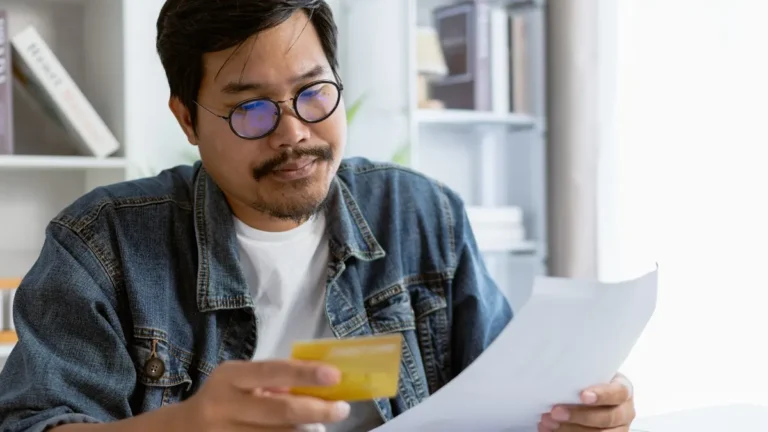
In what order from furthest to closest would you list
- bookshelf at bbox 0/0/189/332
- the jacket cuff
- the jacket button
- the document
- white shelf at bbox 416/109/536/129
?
white shelf at bbox 416/109/536/129 → bookshelf at bbox 0/0/189/332 → the jacket button → the jacket cuff → the document

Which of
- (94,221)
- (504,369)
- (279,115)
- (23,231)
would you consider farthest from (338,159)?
(23,231)

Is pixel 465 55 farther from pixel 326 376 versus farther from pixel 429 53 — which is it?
pixel 326 376

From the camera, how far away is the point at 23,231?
2.05 m

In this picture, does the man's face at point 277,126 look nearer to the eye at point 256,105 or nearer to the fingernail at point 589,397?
the eye at point 256,105

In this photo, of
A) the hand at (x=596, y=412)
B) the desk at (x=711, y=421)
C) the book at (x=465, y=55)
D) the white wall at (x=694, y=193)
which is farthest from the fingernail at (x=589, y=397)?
the book at (x=465, y=55)

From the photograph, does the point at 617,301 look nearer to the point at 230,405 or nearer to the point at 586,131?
the point at 230,405

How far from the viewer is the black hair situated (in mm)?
1088

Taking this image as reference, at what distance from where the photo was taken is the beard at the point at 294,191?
1.11 m

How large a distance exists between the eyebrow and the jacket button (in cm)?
34

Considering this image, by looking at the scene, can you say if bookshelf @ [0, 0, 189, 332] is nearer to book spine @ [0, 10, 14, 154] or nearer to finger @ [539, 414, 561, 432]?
book spine @ [0, 10, 14, 154]

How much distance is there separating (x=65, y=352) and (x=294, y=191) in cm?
33

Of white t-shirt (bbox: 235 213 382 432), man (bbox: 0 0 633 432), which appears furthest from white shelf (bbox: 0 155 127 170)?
white t-shirt (bbox: 235 213 382 432)

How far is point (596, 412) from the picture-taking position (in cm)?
95

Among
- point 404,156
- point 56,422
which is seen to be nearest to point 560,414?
point 56,422
